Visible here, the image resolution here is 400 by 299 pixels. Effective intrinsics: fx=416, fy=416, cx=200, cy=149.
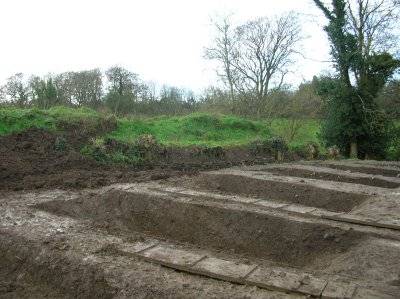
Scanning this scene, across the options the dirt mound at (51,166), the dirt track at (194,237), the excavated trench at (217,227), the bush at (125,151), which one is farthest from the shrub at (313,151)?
the excavated trench at (217,227)

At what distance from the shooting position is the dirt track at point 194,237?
16.4ft

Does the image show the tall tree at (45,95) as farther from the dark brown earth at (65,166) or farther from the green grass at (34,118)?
the dark brown earth at (65,166)

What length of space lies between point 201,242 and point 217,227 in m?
0.43

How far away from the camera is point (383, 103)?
797 inches

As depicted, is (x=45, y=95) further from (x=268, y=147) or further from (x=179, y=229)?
(x=179, y=229)

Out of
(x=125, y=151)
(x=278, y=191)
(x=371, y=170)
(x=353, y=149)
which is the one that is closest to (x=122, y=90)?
(x=125, y=151)

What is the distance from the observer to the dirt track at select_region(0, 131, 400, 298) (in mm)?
4996

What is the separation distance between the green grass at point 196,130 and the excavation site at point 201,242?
710cm

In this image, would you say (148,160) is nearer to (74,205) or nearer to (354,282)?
(74,205)

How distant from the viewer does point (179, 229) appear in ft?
25.2

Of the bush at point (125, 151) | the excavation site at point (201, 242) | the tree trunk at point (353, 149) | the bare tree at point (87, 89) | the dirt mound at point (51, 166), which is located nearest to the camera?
the excavation site at point (201, 242)

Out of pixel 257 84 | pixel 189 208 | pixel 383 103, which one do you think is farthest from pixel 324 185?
pixel 257 84

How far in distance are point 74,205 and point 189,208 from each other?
2.50 metres

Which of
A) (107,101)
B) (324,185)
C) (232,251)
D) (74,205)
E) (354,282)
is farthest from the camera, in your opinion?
(107,101)
